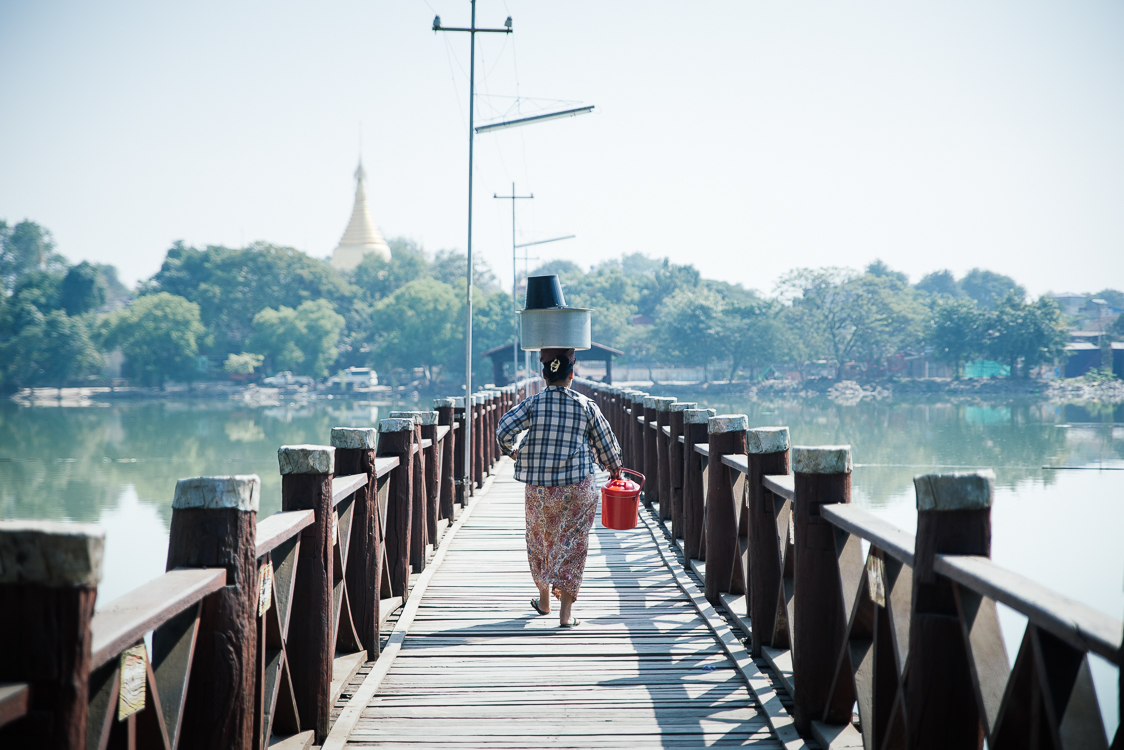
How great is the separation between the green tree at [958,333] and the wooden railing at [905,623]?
52.5m

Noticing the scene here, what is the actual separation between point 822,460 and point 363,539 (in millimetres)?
1892

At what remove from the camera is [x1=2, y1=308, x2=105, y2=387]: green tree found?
5219 cm

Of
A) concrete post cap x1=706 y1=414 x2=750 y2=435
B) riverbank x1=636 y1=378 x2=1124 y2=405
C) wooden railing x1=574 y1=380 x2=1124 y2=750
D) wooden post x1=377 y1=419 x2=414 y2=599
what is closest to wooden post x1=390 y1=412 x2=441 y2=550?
wooden post x1=377 y1=419 x2=414 y2=599

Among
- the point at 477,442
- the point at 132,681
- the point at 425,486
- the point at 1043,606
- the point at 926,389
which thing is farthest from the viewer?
the point at 926,389

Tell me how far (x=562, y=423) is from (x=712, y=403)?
48038 mm

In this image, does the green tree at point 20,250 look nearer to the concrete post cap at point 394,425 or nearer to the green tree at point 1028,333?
the green tree at point 1028,333

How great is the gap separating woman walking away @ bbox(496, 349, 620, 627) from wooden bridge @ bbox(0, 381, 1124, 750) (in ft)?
1.17

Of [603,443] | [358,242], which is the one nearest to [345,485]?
[603,443]

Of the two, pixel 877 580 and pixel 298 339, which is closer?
pixel 877 580

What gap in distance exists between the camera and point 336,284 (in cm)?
6259

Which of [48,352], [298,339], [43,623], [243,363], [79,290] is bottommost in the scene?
[43,623]

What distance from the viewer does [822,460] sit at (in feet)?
9.00

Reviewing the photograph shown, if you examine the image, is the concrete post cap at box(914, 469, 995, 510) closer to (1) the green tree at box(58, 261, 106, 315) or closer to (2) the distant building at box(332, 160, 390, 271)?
(1) the green tree at box(58, 261, 106, 315)

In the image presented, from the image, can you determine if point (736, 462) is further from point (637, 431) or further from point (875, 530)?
point (637, 431)
